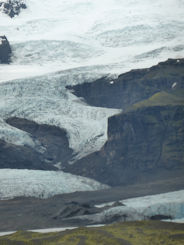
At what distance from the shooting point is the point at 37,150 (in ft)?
591

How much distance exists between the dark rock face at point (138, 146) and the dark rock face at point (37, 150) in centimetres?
751

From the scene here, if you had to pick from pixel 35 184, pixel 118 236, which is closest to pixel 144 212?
pixel 118 236

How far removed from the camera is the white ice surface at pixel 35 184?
13825cm

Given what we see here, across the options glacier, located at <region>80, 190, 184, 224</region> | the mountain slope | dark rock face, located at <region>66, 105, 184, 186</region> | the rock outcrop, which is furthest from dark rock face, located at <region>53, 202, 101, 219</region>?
dark rock face, located at <region>66, 105, 184, 186</region>

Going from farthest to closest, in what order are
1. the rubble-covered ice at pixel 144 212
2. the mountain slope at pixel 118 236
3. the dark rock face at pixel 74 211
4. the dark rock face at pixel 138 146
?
the dark rock face at pixel 138 146 → the dark rock face at pixel 74 211 → the rubble-covered ice at pixel 144 212 → the mountain slope at pixel 118 236

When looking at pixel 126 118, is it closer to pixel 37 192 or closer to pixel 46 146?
pixel 46 146

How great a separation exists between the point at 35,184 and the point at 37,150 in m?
40.0

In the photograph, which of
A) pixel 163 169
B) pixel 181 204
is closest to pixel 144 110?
pixel 163 169

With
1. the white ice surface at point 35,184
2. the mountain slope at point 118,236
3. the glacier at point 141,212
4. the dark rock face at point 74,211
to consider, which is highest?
the mountain slope at point 118,236

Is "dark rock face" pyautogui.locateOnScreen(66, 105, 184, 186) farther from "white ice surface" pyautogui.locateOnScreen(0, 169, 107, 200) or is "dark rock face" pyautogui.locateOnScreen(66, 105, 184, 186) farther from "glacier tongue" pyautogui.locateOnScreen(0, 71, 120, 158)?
"white ice surface" pyautogui.locateOnScreen(0, 169, 107, 200)

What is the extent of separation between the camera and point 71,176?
156m

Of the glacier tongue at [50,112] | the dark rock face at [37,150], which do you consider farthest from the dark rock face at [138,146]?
the dark rock face at [37,150]

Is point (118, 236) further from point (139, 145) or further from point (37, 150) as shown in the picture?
point (37, 150)

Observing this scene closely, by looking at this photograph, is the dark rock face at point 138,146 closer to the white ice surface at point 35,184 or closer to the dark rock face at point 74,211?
the white ice surface at point 35,184
